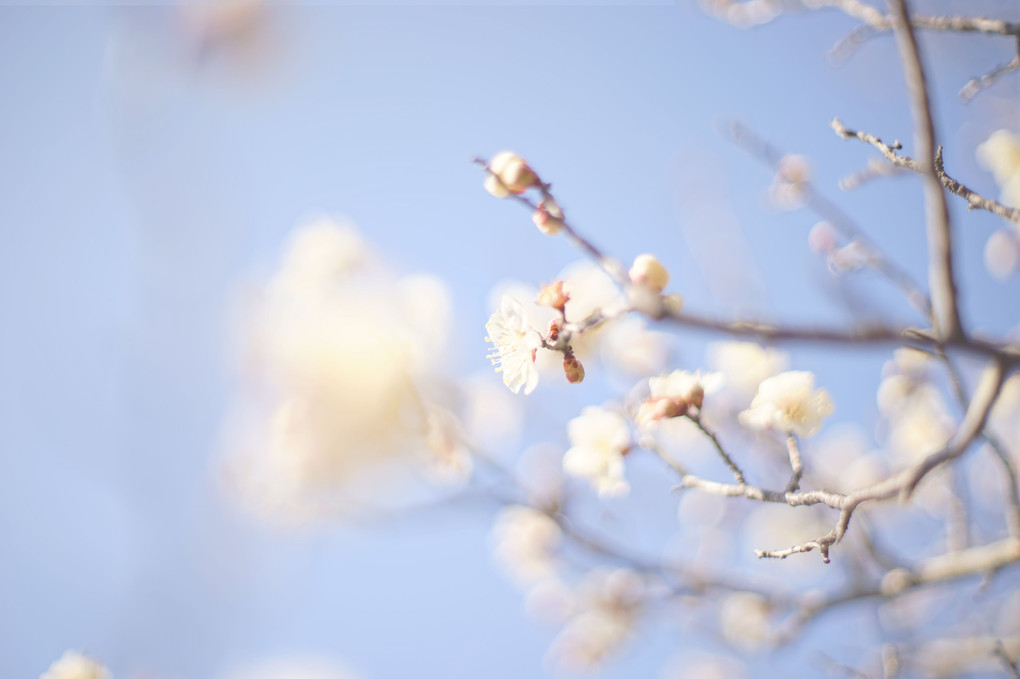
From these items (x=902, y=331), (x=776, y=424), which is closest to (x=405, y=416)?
(x=776, y=424)

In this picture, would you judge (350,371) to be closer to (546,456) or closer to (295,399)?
(295,399)

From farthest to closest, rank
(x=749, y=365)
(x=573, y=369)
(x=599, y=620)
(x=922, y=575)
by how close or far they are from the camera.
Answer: (x=599, y=620)
(x=749, y=365)
(x=922, y=575)
(x=573, y=369)

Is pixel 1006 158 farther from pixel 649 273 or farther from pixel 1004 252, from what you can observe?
pixel 649 273

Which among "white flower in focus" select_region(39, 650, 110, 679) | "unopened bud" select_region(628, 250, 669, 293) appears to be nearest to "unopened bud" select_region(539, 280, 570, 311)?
"unopened bud" select_region(628, 250, 669, 293)

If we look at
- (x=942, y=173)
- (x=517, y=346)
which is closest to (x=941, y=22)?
(x=942, y=173)

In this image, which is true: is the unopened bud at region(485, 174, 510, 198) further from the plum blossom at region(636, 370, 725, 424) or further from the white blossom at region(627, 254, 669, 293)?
the plum blossom at region(636, 370, 725, 424)

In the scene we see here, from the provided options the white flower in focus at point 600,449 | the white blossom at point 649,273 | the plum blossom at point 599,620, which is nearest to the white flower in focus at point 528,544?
the plum blossom at point 599,620

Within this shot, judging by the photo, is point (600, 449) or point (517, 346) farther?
point (600, 449)
